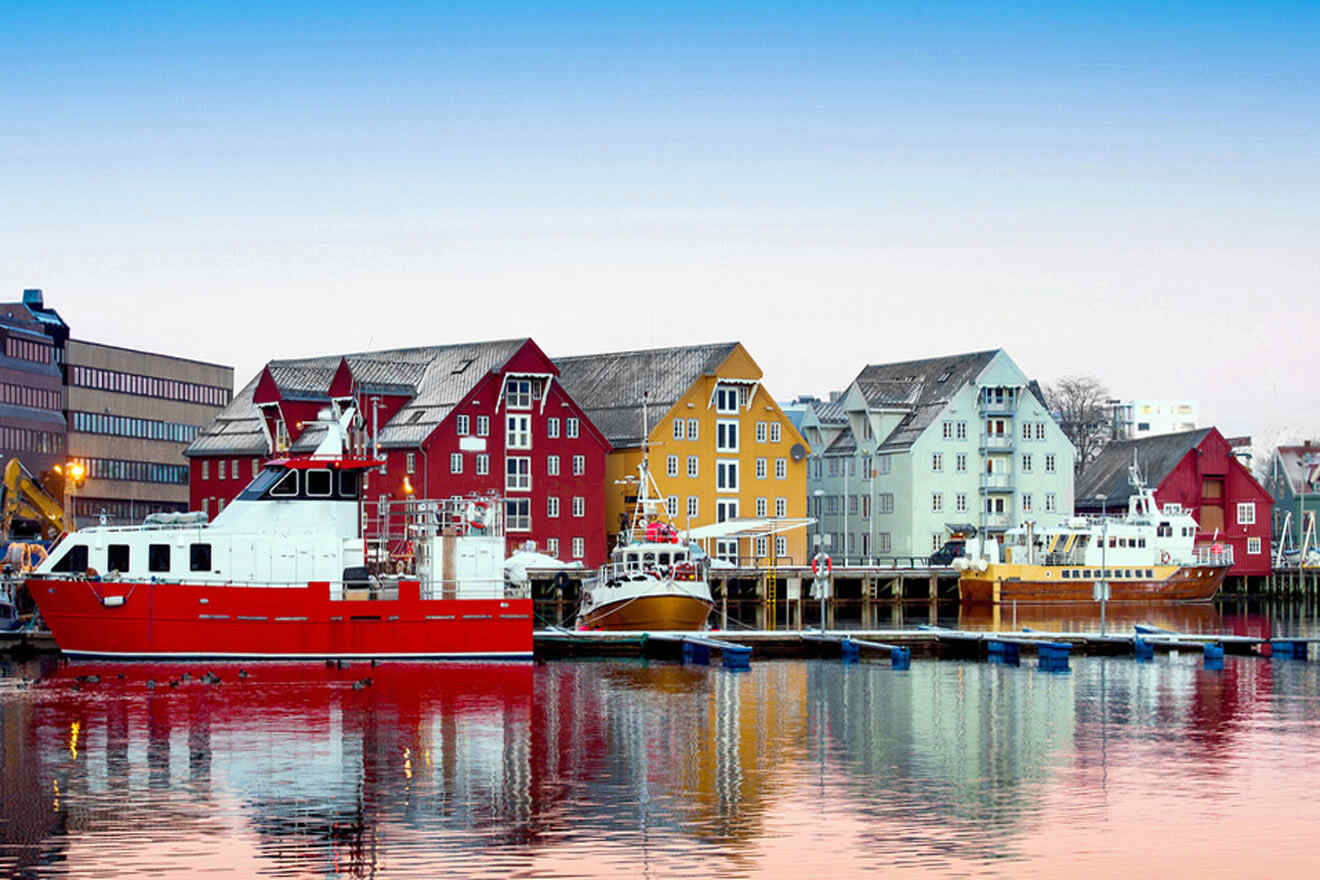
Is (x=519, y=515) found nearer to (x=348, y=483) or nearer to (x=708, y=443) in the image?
(x=708, y=443)

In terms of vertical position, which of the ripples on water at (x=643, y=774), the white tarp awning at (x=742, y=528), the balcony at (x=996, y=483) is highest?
the balcony at (x=996, y=483)

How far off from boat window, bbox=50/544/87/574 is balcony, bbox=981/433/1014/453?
62459mm

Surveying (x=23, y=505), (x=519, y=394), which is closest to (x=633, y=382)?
(x=519, y=394)

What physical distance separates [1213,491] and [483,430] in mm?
45171

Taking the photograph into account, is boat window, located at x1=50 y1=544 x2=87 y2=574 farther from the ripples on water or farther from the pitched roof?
the pitched roof

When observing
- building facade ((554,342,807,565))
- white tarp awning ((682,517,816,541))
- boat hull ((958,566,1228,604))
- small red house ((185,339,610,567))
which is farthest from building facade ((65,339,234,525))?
boat hull ((958,566,1228,604))

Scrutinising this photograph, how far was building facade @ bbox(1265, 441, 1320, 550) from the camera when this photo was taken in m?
128

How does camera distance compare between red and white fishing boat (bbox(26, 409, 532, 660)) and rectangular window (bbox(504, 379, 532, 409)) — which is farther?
rectangular window (bbox(504, 379, 532, 409))

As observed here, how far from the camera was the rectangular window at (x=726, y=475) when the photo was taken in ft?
312

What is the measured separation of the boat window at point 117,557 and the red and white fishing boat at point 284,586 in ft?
0.08

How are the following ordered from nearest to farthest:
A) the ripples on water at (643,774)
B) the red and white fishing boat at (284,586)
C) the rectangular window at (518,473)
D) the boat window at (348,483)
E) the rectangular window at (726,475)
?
the ripples on water at (643,774)
the red and white fishing boat at (284,586)
the boat window at (348,483)
the rectangular window at (518,473)
the rectangular window at (726,475)

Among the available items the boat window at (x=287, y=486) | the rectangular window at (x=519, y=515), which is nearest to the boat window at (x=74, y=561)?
the boat window at (x=287, y=486)

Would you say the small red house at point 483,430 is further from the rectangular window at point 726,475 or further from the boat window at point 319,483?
the boat window at point 319,483

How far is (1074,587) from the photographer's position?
95.7m
